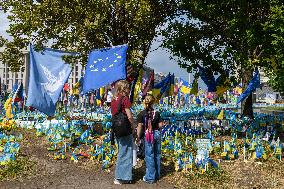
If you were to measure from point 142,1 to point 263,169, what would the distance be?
29.0ft

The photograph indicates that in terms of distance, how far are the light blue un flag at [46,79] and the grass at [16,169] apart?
176cm

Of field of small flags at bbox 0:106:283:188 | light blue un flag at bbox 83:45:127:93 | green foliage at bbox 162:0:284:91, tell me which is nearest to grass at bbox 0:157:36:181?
field of small flags at bbox 0:106:283:188

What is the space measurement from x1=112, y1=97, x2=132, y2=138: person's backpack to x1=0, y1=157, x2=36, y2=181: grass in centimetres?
272

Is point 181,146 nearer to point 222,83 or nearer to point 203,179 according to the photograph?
point 203,179

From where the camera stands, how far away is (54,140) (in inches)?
480

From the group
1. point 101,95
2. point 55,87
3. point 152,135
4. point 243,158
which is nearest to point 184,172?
point 152,135

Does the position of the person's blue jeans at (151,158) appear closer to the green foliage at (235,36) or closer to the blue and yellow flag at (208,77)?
the green foliage at (235,36)

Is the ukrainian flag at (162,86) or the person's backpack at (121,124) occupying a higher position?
the ukrainian flag at (162,86)

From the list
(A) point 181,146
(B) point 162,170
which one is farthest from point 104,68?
(B) point 162,170

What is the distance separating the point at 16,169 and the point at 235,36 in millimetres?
9931

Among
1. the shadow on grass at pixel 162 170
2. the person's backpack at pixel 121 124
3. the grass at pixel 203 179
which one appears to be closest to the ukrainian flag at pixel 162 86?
the shadow on grass at pixel 162 170

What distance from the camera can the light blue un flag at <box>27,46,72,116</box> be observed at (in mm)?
11614

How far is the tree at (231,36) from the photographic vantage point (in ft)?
41.9

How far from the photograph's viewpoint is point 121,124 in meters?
8.31
